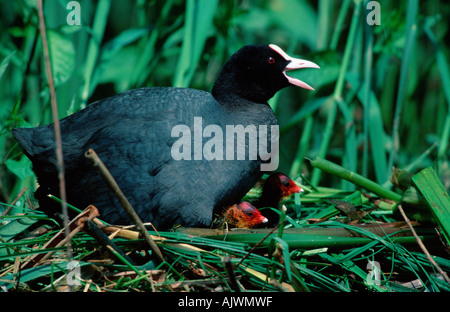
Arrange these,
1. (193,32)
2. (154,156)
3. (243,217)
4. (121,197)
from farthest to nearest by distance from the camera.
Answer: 1. (193,32)
2. (243,217)
3. (154,156)
4. (121,197)

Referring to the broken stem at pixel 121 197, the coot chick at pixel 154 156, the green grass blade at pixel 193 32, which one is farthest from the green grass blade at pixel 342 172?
the green grass blade at pixel 193 32

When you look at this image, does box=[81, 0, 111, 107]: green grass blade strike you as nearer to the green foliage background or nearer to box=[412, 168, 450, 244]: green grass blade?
the green foliage background

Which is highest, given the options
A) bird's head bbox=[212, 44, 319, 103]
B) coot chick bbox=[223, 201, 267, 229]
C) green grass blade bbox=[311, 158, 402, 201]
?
bird's head bbox=[212, 44, 319, 103]

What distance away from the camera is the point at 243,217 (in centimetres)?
218

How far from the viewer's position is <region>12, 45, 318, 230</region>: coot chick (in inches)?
80.7

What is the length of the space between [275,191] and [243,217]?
0.33 meters

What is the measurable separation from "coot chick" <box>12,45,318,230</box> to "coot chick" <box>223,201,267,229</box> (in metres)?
0.07

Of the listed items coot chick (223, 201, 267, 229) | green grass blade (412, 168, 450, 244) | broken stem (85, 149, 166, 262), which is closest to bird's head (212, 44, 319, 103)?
coot chick (223, 201, 267, 229)

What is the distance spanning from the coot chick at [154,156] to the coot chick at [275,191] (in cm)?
13

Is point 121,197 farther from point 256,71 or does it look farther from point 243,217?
point 256,71

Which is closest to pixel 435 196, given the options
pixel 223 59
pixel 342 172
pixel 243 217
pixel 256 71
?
pixel 342 172

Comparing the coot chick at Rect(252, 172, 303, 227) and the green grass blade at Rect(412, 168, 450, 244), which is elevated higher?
the green grass blade at Rect(412, 168, 450, 244)
